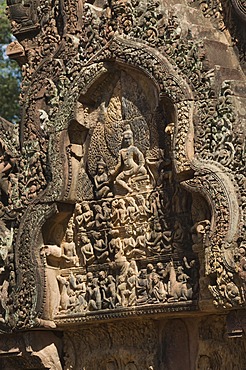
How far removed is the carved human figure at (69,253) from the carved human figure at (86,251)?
0.46 ft

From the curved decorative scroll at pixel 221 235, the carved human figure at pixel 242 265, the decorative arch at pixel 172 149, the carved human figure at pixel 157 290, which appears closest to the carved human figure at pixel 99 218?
the decorative arch at pixel 172 149

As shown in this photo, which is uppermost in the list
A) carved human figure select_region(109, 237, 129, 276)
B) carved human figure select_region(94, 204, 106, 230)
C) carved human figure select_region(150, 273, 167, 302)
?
carved human figure select_region(94, 204, 106, 230)

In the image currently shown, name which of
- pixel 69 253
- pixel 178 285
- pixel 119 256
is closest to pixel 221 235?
pixel 178 285

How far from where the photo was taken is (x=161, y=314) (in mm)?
Answer: 12211

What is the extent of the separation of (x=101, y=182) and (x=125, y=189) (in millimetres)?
328

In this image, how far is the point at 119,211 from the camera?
1269 centimetres

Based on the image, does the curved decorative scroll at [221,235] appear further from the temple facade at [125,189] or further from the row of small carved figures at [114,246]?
the row of small carved figures at [114,246]

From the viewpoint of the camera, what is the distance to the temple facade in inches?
463

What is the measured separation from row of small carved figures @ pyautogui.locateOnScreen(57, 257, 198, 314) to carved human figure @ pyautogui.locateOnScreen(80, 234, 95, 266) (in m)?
0.12

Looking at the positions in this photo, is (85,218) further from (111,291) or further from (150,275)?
(150,275)

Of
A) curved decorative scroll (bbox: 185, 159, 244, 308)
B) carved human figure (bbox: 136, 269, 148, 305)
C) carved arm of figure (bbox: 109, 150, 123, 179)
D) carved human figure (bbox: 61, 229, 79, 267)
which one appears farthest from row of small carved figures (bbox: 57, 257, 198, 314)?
carved arm of figure (bbox: 109, 150, 123, 179)

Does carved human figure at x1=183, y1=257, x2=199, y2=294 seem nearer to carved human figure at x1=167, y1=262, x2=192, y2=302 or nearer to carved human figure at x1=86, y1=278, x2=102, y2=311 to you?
carved human figure at x1=167, y1=262, x2=192, y2=302

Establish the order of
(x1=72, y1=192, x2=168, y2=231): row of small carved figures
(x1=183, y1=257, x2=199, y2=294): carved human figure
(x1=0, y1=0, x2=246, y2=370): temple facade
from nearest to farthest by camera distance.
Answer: (x1=0, y1=0, x2=246, y2=370): temple facade → (x1=183, y1=257, x2=199, y2=294): carved human figure → (x1=72, y1=192, x2=168, y2=231): row of small carved figures

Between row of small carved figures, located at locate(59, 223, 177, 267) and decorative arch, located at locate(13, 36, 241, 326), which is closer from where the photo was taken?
decorative arch, located at locate(13, 36, 241, 326)
